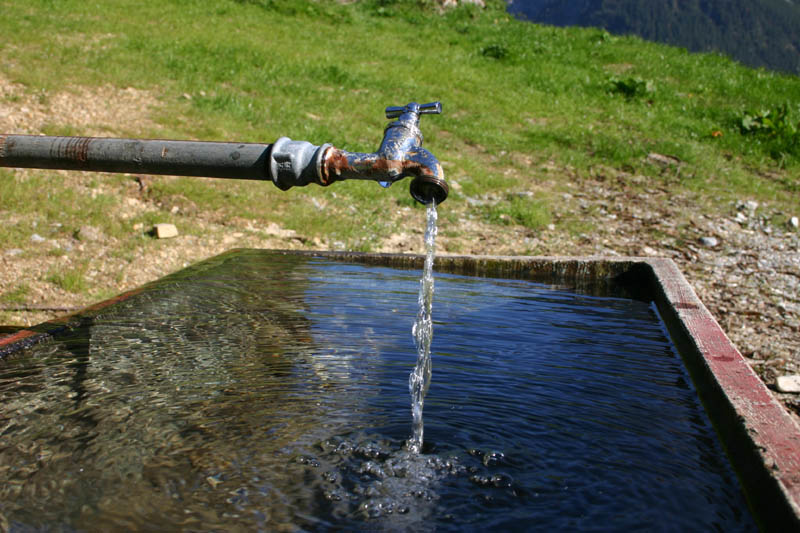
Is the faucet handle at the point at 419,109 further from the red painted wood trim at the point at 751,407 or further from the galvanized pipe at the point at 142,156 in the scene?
the red painted wood trim at the point at 751,407

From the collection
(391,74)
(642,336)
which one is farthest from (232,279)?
(391,74)

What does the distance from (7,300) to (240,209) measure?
6.82 ft

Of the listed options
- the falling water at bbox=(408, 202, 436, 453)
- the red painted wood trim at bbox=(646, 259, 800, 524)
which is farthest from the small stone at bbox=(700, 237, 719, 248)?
the falling water at bbox=(408, 202, 436, 453)

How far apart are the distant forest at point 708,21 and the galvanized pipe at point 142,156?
51.5 metres

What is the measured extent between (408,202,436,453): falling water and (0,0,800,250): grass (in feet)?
9.68

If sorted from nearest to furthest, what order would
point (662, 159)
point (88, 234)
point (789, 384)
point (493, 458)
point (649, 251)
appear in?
point (493, 458), point (789, 384), point (88, 234), point (649, 251), point (662, 159)

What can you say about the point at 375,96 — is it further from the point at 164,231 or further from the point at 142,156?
the point at 142,156

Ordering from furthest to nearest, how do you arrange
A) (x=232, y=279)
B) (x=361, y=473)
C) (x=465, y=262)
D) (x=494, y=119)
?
1. (x=494, y=119)
2. (x=465, y=262)
3. (x=232, y=279)
4. (x=361, y=473)

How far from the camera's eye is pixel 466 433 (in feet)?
7.06

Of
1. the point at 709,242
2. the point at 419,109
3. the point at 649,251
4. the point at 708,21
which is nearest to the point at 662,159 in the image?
the point at 709,242

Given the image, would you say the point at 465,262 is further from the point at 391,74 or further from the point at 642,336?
the point at 391,74

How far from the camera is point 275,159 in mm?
1905

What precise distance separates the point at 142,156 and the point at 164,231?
3.38 m

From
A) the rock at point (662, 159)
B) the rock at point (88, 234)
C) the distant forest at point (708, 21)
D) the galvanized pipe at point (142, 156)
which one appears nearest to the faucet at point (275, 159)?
the galvanized pipe at point (142, 156)
